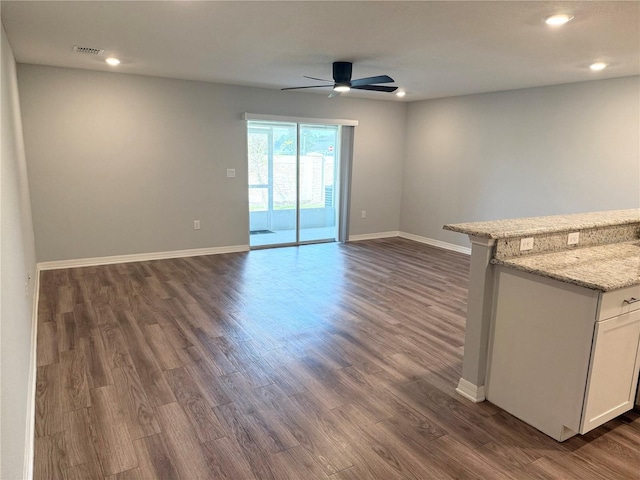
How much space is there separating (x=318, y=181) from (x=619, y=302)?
17.7ft

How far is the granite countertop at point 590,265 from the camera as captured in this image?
2060mm

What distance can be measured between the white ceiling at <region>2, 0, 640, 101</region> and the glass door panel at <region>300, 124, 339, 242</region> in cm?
190

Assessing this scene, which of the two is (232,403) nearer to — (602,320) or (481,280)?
(481,280)

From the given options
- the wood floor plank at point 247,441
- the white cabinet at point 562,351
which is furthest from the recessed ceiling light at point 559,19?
the wood floor plank at point 247,441

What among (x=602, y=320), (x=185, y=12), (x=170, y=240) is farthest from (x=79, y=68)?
(x=602, y=320)

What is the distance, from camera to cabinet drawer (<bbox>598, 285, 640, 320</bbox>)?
2.05 m

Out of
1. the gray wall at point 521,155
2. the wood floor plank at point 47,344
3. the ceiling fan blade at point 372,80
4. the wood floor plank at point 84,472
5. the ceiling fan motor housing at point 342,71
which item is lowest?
the wood floor plank at point 84,472

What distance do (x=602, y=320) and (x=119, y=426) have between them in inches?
99.4

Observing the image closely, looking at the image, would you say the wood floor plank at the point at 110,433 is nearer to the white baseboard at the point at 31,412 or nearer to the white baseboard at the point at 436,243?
the white baseboard at the point at 31,412

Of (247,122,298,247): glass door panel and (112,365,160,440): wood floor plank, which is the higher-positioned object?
(247,122,298,247): glass door panel

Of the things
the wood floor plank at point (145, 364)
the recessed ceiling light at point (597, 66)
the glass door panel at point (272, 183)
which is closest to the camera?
the wood floor plank at point (145, 364)

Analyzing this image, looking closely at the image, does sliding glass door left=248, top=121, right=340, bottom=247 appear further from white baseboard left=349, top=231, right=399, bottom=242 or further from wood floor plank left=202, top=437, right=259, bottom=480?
wood floor plank left=202, top=437, right=259, bottom=480

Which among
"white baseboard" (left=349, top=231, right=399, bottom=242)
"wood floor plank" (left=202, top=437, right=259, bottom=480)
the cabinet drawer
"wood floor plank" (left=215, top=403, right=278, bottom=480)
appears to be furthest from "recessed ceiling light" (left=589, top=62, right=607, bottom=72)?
"wood floor plank" (left=202, top=437, right=259, bottom=480)

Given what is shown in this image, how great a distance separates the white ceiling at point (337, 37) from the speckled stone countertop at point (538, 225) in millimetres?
1322
